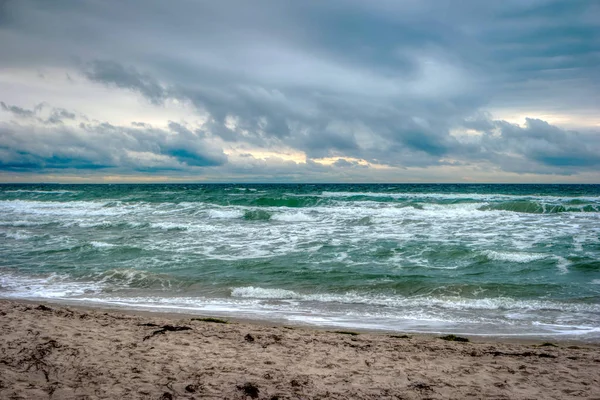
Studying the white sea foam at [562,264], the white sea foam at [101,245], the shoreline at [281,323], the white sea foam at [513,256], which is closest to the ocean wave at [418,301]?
the shoreline at [281,323]

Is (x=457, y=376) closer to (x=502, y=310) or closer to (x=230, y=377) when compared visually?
(x=230, y=377)

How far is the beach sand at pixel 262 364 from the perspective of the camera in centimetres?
427

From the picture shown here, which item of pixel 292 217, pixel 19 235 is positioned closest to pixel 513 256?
pixel 292 217

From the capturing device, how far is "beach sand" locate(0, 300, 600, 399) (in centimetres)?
427

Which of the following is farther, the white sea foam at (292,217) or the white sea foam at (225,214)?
the white sea foam at (225,214)

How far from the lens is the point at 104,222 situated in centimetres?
2250

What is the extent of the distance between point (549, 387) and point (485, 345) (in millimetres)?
1451

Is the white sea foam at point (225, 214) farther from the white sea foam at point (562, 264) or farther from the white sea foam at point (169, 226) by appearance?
the white sea foam at point (562, 264)

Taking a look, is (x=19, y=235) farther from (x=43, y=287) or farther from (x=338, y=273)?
(x=338, y=273)

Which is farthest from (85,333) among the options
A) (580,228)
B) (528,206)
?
(528,206)

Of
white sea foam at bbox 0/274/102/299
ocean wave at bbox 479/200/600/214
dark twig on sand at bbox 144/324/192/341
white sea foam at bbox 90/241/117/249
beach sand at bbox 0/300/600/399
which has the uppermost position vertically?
ocean wave at bbox 479/200/600/214

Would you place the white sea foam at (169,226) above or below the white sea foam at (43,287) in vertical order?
above

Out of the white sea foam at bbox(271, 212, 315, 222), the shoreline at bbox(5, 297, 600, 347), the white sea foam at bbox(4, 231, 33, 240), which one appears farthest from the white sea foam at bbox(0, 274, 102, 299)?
the white sea foam at bbox(271, 212, 315, 222)

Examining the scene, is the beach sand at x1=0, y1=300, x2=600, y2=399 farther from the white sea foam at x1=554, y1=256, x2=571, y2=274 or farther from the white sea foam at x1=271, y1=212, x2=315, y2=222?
the white sea foam at x1=271, y1=212, x2=315, y2=222
